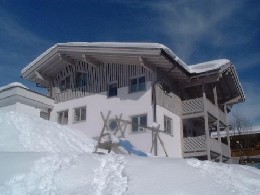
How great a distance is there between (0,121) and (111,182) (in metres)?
10.4

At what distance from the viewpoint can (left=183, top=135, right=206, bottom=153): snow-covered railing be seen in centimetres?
2224

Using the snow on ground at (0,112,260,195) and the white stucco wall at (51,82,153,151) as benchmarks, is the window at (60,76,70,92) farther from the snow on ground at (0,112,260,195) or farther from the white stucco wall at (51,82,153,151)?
the snow on ground at (0,112,260,195)

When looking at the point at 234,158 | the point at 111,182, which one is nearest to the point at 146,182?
the point at 111,182

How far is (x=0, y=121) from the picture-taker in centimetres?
1681

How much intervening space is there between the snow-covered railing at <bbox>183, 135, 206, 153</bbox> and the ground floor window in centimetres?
675

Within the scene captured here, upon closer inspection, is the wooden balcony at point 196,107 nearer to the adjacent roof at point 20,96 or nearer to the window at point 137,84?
the window at point 137,84

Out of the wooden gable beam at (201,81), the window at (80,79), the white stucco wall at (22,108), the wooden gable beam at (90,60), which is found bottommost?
the white stucco wall at (22,108)

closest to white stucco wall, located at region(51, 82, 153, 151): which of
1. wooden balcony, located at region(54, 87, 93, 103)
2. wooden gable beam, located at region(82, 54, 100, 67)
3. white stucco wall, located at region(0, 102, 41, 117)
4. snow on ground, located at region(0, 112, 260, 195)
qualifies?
wooden balcony, located at region(54, 87, 93, 103)

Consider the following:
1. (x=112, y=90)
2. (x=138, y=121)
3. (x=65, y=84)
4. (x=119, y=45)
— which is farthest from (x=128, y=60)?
(x=65, y=84)

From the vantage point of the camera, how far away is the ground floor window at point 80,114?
2386 centimetres

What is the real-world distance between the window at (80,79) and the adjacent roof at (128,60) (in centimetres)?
100

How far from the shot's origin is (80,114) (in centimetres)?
2402

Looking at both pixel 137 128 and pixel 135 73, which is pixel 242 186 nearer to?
pixel 137 128

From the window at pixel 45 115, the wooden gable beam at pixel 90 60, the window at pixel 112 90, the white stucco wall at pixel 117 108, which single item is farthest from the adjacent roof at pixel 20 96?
the window at pixel 112 90
